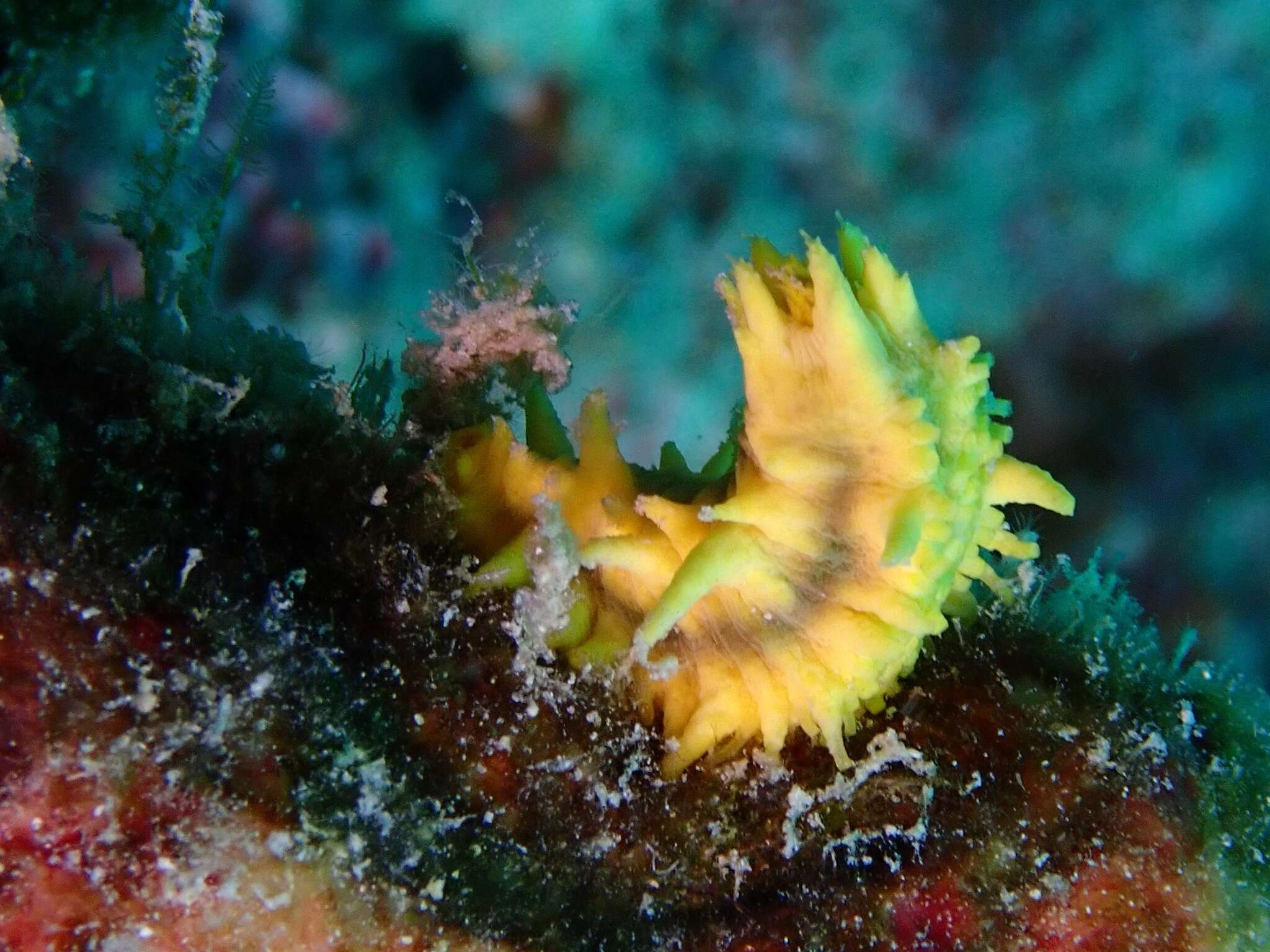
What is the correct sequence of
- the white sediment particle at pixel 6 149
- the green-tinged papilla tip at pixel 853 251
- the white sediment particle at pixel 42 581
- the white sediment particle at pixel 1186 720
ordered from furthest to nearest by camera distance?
the white sediment particle at pixel 1186 720
the green-tinged papilla tip at pixel 853 251
the white sediment particle at pixel 6 149
the white sediment particle at pixel 42 581

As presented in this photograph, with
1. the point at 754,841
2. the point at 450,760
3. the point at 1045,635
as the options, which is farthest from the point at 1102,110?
the point at 450,760

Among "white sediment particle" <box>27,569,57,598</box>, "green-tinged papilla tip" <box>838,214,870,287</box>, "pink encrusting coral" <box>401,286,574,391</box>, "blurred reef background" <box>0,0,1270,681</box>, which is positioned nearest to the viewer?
"white sediment particle" <box>27,569,57,598</box>

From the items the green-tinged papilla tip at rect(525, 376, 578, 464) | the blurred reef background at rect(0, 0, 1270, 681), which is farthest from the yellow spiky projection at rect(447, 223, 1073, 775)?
the blurred reef background at rect(0, 0, 1270, 681)

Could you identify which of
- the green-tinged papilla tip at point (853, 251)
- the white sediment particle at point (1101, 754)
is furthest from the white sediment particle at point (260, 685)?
the white sediment particle at point (1101, 754)

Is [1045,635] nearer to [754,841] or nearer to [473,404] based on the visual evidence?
[754,841]

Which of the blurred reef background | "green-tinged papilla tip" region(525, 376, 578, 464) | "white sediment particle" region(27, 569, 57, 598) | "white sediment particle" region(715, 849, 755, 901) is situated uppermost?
the blurred reef background

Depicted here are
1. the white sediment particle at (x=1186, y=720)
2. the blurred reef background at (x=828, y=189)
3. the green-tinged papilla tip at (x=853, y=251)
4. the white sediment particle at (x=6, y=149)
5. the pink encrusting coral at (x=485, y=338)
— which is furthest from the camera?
the blurred reef background at (x=828, y=189)

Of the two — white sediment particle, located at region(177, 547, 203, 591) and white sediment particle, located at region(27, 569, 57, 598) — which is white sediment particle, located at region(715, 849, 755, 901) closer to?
white sediment particle, located at region(177, 547, 203, 591)

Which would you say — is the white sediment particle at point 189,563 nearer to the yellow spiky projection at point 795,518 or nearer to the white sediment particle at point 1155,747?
the yellow spiky projection at point 795,518
